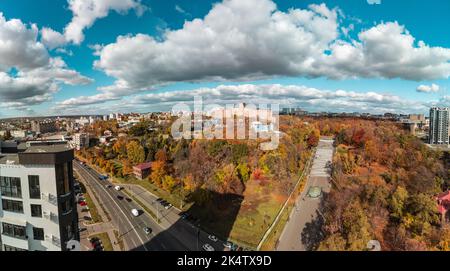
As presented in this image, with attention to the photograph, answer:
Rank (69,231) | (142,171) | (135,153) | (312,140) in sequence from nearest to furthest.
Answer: (69,231) → (142,171) → (135,153) → (312,140)

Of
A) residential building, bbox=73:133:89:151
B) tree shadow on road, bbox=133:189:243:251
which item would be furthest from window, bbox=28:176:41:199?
residential building, bbox=73:133:89:151

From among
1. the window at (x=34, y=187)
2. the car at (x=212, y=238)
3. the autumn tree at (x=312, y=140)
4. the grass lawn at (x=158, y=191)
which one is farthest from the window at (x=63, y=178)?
the autumn tree at (x=312, y=140)

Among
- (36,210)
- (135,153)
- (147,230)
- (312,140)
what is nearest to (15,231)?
(36,210)

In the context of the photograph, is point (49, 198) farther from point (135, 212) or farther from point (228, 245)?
point (135, 212)

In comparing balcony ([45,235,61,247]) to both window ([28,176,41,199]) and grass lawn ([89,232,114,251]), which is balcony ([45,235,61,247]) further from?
grass lawn ([89,232,114,251])

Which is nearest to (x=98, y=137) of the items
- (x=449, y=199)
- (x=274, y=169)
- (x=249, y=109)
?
(x=249, y=109)
